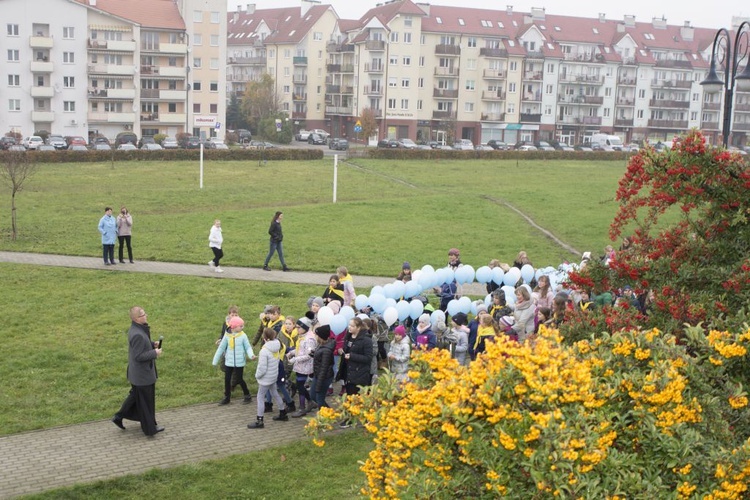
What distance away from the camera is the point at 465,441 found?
7211 mm

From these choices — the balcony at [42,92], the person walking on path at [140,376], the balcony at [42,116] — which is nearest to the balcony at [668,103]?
the balcony at [42,92]

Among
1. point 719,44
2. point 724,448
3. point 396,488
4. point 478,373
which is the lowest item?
point 396,488

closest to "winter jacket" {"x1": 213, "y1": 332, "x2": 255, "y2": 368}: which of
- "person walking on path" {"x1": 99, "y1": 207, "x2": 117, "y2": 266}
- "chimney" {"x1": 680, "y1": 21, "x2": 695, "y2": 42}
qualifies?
"person walking on path" {"x1": 99, "y1": 207, "x2": 117, "y2": 266}

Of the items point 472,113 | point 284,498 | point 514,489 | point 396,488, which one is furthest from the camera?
point 472,113

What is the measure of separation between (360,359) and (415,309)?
3914mm

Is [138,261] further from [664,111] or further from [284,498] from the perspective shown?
[664,111]

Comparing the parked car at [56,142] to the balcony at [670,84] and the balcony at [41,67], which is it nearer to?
the balcony at [41,67]

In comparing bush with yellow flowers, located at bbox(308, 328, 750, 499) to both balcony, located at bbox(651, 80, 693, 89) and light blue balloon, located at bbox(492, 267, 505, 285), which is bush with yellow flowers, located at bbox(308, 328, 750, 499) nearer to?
light blue balloon, located at bbox(492, 267, 505, 285)

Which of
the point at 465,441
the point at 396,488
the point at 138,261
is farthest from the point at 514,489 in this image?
the point at 138,261

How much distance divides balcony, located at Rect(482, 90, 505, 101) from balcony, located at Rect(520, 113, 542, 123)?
3589 millimetres

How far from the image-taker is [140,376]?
13039 millimetres

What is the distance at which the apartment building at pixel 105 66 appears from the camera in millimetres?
77500

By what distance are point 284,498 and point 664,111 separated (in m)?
104

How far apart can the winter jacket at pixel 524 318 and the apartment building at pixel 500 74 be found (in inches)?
3110
